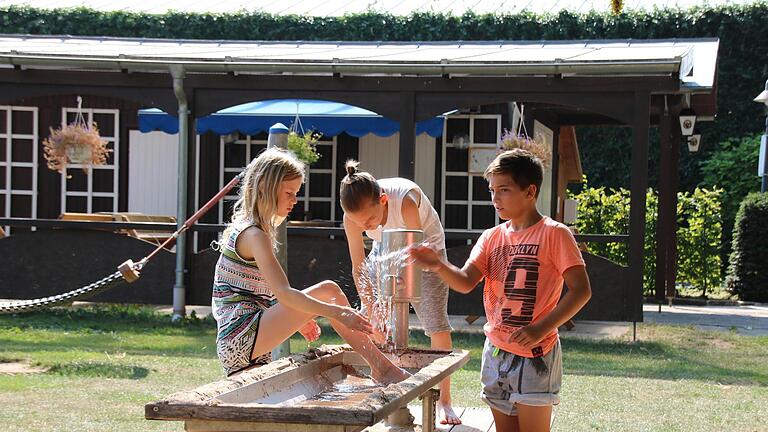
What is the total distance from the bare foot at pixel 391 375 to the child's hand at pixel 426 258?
0.44m

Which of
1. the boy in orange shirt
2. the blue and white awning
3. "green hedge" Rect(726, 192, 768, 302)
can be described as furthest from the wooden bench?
the boy in orange shirt

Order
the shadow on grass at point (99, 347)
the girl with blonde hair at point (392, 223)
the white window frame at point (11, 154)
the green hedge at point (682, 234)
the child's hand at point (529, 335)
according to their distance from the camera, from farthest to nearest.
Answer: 1. the green hedge at point (682, 234)
2. the white window frame at point (11, 154)
3. the shadow on grass at point (99, 347)
4. the girl with blonde hair at point (392, 223)
5. the child's hand at point (529, 335)

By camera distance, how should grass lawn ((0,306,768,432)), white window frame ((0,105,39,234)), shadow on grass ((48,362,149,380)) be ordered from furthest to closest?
white window frame ((0,105,39,234)) → shadow on grass ((48,362,149,380)) → grass lawn ((0,306,768,432))

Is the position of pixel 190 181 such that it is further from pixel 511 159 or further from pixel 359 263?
pixel 511 159

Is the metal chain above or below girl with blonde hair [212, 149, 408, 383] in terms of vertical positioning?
below

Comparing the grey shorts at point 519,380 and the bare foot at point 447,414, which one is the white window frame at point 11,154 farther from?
the grey shorts at point 519,380

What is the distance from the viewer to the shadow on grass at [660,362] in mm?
8742

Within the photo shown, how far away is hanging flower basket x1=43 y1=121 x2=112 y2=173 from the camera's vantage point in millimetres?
14016

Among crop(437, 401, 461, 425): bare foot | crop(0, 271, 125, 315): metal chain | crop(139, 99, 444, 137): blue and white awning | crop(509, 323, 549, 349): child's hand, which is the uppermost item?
crop(139, 99, 444, 137): blue and white awning

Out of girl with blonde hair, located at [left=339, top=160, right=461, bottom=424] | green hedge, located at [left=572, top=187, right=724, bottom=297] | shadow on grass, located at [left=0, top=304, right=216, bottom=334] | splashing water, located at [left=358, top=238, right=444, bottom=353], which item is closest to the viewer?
splashing water, located at [left=358, top=238, right=444, bottom=353]

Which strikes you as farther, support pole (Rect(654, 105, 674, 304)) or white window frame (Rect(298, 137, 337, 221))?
white window frame (Rect(298, 137, 337, 221))

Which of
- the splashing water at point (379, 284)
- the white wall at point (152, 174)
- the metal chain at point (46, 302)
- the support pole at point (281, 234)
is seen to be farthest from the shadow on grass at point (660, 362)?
the white wall at point (152, 174)

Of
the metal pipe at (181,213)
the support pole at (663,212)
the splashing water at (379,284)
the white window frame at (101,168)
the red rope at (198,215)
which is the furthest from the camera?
the white window frame at (101,168)

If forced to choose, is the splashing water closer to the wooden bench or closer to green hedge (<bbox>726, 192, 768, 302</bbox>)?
the wooden bench
